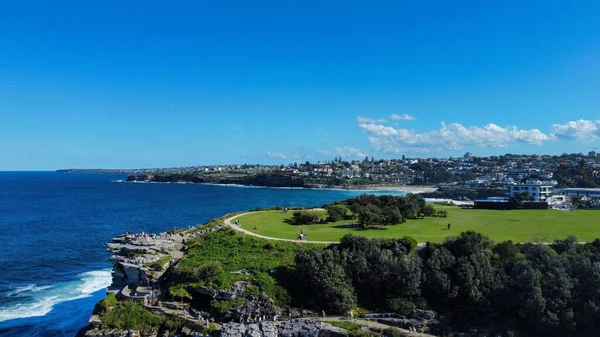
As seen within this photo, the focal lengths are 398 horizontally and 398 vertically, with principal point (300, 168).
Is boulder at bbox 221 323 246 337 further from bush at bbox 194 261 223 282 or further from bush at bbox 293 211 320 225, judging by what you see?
bush at bbox 293 211 320 225

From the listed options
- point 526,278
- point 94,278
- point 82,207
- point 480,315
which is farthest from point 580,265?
point 82,207

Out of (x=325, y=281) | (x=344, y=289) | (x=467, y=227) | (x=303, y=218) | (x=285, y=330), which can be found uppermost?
(x=303, y=218)

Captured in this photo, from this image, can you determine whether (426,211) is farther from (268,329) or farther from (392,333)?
(268,329)

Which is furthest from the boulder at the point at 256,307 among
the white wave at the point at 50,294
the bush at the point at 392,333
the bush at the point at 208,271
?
the white wave at the point at 50,294

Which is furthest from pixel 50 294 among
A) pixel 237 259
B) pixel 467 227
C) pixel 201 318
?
pixel 467 227

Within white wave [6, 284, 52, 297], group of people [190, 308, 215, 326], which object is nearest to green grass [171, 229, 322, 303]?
group of people [190, 308, 215, 326]

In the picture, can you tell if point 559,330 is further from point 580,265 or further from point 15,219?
point 15,219
